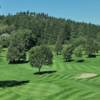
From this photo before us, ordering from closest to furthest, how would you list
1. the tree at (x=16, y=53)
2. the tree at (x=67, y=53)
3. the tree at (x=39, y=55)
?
the tree at (x=39, y=55), the tree at (x=16, y=53), the tree at (x=67, y=53)

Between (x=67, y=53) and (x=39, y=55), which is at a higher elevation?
(x=39, y=55)

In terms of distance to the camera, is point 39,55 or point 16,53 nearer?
point 39,55

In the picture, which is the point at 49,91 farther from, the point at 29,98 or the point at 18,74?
the point at 18,74

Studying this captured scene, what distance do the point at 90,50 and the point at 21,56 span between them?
34.7m

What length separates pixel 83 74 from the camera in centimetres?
8012

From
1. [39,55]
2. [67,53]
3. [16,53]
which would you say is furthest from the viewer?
[67,53]

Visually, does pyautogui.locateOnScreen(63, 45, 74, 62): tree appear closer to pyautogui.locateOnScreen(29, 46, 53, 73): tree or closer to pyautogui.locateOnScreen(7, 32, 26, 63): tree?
pyautogui.locateOnScreen(7, 32, 26, 63): tree

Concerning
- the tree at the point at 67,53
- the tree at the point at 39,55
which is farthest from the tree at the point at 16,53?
the tree at the point at 39,55

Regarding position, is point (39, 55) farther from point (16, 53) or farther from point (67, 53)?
point (67, 53)

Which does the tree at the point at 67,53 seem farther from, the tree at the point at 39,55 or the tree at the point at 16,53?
the tree at the point at 39,55

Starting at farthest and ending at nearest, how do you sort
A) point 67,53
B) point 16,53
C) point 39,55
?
point 67,53 → point 16,53 → point 39,55

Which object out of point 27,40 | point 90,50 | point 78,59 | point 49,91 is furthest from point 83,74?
point 27,40

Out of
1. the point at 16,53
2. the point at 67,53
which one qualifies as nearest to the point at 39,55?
the point at 16,53

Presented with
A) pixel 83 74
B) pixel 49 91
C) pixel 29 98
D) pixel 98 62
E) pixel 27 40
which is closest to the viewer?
pixel 29 98
